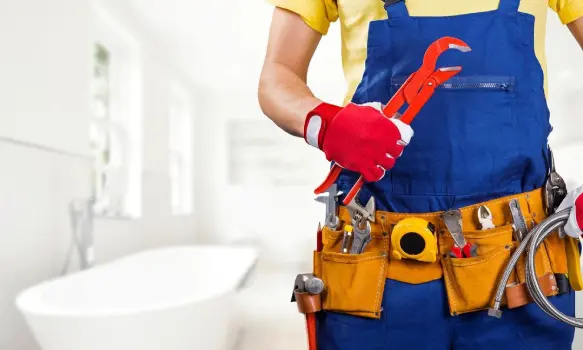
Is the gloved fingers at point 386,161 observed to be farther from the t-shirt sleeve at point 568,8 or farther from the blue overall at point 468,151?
the t-shirt sleeve at point 568,8

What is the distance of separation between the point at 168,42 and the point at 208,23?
0.43 meters

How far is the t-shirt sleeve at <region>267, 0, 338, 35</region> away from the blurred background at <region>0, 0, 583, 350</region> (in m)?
0.48

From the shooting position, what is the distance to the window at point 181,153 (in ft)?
17.1

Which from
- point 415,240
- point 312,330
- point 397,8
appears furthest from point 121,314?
point 397,8

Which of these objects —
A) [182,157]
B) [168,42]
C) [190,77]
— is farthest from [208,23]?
[182,157]

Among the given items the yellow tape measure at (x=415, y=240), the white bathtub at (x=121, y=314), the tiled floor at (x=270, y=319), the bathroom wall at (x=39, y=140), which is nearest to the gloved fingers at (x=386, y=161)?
the yellow tape measure at (x=415, y=240)

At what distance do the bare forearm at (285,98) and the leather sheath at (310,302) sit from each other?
259 millimetres

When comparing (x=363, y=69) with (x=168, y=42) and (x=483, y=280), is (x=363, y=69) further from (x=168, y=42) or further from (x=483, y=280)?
(x=168, y=42)

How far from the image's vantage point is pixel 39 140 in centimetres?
222

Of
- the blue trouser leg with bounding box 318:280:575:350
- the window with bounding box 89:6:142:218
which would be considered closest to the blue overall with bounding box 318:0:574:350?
the blue trouser leg with bounding box 318:280:575:350

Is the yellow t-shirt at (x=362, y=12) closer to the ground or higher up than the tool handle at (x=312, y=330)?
higher up

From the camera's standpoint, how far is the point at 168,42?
4633 mm

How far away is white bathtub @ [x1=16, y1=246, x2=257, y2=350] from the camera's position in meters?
1.55

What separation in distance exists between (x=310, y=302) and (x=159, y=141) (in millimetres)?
3699
